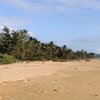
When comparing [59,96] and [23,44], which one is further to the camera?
[23,44]

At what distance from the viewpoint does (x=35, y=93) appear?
1488 cm

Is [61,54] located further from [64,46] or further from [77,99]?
[77,99]

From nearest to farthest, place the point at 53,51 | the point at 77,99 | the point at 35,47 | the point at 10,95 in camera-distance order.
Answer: the point at 77,99
the point at 10,95
the point at 35,47
the point at 53,51

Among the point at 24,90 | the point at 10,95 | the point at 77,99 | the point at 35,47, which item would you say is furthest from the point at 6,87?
the point at 35,47

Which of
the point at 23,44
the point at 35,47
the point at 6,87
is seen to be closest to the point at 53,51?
the point at 35,47

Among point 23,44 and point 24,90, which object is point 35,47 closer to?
point 23,44

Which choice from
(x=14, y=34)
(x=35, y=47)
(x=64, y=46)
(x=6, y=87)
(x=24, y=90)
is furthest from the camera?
(x=64, y=46)

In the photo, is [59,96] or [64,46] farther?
[64,46]

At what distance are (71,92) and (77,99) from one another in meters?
1.88

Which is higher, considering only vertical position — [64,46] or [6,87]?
[64,46]

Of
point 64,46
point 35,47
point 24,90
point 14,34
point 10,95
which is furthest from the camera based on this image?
point 64,46

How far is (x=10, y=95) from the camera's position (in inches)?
583

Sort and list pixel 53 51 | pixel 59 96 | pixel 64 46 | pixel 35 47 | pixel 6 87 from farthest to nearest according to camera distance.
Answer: pixel 64 46 → pixel 53 51 → pixel 35 47 → pixel 6 87 → pixel 59 96

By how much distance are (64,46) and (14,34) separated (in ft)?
134
